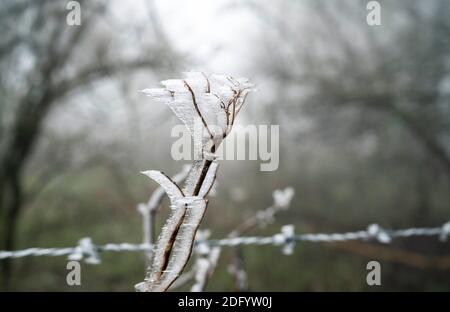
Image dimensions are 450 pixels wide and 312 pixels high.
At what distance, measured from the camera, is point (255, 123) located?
3492 millimetres

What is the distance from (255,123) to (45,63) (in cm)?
171

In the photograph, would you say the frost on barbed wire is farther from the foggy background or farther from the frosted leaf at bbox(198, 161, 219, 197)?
the foggy background

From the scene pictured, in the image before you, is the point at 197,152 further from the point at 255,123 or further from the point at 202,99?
the point at 255,123

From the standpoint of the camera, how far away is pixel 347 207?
4.52m

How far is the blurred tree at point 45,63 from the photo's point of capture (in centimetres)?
256

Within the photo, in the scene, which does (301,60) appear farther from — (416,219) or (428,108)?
(416,219)

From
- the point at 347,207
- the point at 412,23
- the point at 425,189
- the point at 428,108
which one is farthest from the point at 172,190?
the point at 347,207

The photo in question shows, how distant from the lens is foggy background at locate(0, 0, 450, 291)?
2.63m

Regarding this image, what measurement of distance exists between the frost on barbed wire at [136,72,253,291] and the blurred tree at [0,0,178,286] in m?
2.20

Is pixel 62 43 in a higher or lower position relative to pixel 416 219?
higher

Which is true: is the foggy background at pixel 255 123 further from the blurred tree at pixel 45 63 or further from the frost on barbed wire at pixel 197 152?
the frost on barbed wire at pixel 197 152

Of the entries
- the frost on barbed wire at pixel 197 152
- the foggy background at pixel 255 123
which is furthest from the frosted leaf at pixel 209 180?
the foggy background at pixel 255 123

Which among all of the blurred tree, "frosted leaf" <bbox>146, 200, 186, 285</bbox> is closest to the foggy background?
the blurred tree
